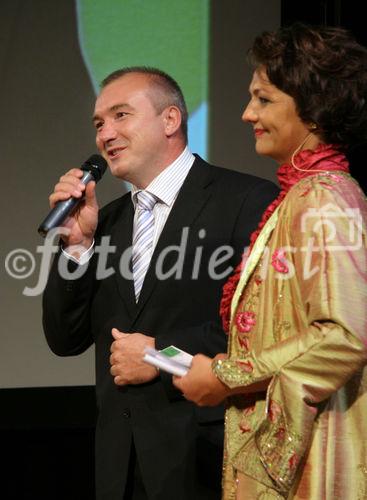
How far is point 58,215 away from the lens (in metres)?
1.89

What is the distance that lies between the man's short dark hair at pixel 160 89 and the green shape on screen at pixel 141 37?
0.86 meters

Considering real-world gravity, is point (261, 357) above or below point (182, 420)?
above

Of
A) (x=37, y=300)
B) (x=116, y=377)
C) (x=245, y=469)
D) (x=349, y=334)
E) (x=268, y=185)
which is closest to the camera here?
(x=349, y=334)

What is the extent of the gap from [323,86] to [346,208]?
22 centimetres

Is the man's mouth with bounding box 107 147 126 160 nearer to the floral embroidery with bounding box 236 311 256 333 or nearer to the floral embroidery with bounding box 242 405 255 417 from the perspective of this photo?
the floral embroidery with bounding box 236 311 256 333

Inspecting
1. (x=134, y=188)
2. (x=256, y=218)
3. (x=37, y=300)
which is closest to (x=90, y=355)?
(x=37, y=300)

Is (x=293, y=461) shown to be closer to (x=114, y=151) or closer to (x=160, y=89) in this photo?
(x=114, y=151)

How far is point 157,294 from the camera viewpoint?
1.98m

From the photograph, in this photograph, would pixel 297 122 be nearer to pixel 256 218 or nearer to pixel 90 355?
pixel 256 218

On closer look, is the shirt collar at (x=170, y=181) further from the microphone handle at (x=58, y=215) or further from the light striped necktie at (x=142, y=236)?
the microphone handle at (x=58, y=215)

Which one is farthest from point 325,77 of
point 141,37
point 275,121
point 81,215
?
point 141,37

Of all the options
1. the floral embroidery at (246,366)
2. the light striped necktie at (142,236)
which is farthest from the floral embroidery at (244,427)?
the light striped necktie at (142,236)

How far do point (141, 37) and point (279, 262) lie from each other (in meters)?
1.99

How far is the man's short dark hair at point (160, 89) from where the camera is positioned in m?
2.25
